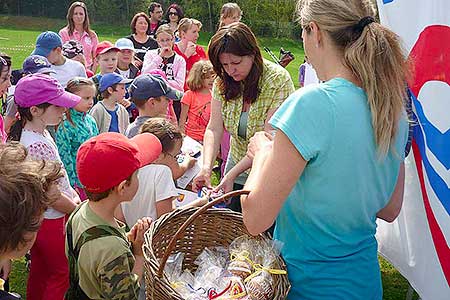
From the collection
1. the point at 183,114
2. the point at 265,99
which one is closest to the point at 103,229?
the point at 265,99

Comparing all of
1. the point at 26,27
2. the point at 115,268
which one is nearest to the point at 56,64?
the point at 115,268

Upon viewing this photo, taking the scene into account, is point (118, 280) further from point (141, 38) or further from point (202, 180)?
point (141, 38)

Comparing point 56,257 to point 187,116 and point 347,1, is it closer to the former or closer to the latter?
point 347,1

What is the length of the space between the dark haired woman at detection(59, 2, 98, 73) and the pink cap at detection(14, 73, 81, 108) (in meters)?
4.35

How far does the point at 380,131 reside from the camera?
67.2 inches

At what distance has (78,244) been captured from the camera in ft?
7.11

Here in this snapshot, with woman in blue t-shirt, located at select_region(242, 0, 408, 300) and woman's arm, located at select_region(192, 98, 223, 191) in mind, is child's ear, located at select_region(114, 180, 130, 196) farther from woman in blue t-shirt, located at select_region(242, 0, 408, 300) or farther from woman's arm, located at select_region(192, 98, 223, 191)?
woman's arm, located at select_region(192, 98, 223, 191)

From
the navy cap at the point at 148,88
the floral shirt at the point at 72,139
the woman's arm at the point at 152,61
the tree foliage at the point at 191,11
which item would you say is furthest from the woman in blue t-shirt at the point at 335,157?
the tree foliage at the point at 191,11

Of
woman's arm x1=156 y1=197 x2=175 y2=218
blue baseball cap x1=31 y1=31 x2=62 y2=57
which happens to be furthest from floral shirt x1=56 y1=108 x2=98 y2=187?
blue baseball cap x1=31 y1=31 x2=62 y2=57

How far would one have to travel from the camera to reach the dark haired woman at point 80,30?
7.52 meters

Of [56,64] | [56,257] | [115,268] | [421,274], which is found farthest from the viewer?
[56,64]

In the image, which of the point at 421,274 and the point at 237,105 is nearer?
the point at 421,274

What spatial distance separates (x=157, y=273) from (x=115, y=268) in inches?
17.6

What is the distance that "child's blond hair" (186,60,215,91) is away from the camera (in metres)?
5.31
